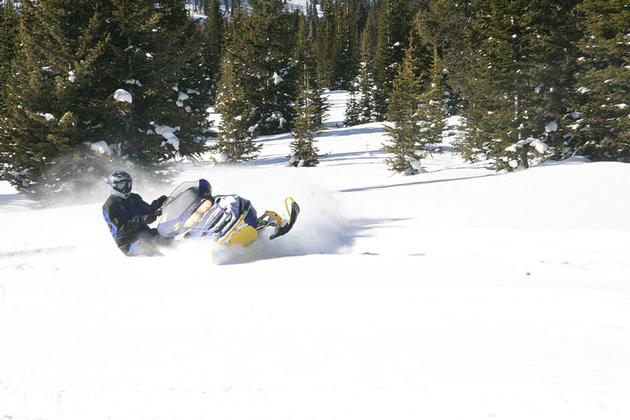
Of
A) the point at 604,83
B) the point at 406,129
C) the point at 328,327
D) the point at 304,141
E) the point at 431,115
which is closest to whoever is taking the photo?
the point at 328,327

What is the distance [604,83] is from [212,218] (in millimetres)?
18542

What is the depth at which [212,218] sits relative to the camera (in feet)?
22.5

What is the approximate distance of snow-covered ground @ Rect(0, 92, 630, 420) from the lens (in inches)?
127

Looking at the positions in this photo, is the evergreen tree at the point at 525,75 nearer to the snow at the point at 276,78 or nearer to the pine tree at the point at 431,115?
the pine tree at the point at 431,115

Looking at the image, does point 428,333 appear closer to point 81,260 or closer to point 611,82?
point 81,260

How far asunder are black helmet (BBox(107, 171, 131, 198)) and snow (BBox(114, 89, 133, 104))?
356 inches

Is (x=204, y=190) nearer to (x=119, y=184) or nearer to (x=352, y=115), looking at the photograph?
(x=119, y=184)

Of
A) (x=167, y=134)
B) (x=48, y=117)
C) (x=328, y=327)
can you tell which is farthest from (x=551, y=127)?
(x=328, y=327)

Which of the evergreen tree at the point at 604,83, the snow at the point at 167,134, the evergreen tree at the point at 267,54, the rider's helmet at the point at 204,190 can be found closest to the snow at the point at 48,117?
the snow at the point at 167,134

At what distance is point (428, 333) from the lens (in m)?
4.09

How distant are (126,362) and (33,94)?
600 inches

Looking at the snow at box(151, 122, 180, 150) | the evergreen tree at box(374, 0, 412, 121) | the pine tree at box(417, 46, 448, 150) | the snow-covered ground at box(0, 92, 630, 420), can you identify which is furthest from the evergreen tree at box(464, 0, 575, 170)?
the evergreen tree at box(374, 0, 412, 121)

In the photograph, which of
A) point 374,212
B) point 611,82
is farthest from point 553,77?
point 374,212

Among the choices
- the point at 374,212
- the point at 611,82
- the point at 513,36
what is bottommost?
the point at 374,212
